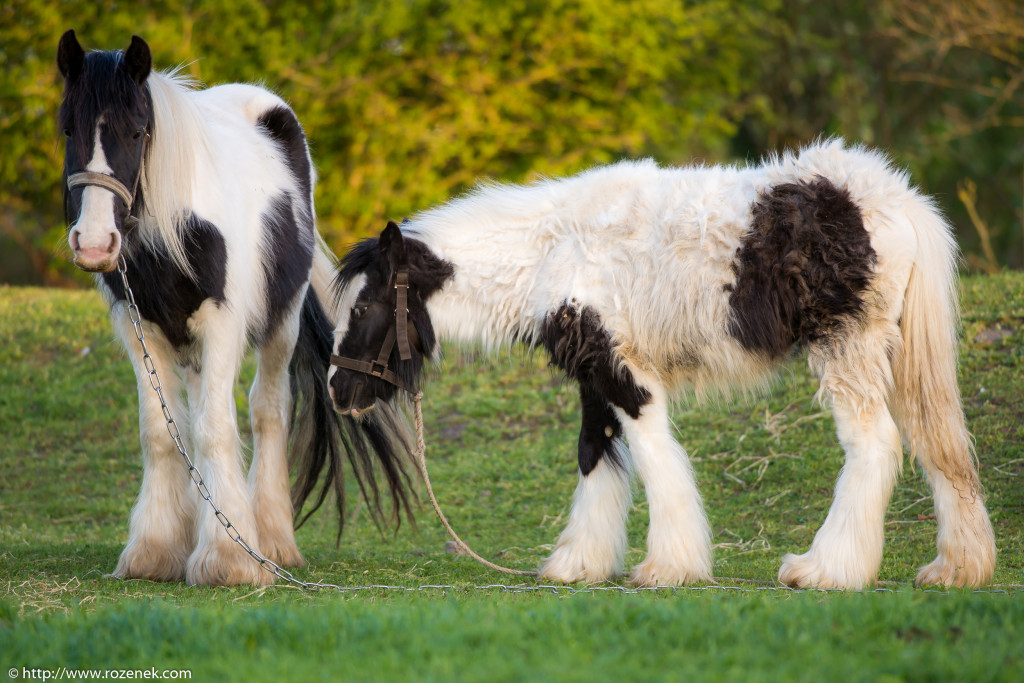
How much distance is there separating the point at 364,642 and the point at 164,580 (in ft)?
8.39

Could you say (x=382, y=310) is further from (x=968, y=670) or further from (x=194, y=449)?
(x=968, y=670)

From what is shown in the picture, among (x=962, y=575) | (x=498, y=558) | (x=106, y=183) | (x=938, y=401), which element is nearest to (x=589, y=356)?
(x=938, y=401)

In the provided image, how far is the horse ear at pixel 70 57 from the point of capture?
485 cm

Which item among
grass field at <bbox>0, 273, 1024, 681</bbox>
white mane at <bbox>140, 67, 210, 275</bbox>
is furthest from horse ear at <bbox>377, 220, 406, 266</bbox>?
white mane at <bbox>140, 67, 210, 275</bbox>

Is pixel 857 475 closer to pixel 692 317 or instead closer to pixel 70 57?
pixel 692 317

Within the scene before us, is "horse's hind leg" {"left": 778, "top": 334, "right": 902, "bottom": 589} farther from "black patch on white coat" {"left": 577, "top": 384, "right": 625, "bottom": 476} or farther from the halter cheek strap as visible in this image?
the halter cheek strap

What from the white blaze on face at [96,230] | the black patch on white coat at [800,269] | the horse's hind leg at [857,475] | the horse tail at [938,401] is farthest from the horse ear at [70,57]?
Answer: the horse tail at [938,401]

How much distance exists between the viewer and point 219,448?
17.8 feet

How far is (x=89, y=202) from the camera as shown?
4.71 m

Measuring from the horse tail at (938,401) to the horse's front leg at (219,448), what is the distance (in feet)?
11.4

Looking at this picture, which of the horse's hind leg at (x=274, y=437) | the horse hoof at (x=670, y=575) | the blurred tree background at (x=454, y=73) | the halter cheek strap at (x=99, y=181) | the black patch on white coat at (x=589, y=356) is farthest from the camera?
the blurred tree background at (x=454, y=73)

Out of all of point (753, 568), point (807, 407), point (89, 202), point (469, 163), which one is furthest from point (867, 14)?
point (89, 202)

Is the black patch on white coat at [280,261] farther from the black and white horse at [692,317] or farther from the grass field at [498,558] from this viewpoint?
the grass field at [498,558]

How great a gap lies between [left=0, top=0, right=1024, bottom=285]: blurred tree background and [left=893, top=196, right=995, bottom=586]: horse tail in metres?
8.97
